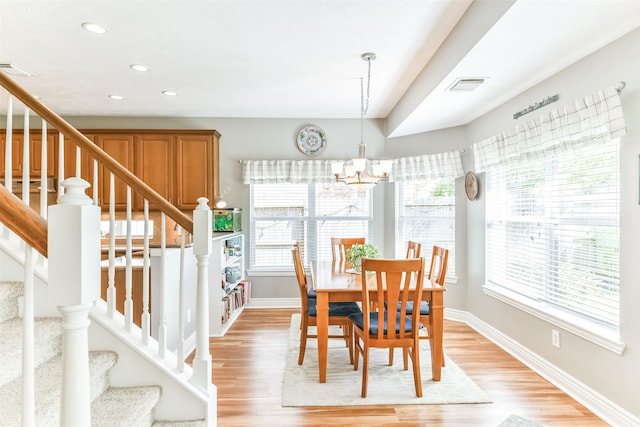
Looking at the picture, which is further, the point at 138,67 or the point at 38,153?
the point at 38,153

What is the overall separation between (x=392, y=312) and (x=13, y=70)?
3.98 meters

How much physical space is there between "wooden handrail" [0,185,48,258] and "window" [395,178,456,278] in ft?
14.4

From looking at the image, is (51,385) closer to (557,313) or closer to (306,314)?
(306,314)

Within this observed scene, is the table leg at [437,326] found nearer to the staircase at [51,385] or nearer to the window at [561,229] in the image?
the window at [561,229]

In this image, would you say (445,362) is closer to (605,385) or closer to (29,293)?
(605,385)

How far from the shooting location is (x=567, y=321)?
2.68m

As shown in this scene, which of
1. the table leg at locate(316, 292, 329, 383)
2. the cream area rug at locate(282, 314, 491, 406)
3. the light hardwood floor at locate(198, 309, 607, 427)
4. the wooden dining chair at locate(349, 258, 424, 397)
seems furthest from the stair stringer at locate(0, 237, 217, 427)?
the wooden dining chair at locate(349, 258, 424, 397)

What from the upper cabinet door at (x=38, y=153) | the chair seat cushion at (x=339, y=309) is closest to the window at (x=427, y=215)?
the chair seat cushion at (x=339, y=309)

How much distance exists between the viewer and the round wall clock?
13.5 feet

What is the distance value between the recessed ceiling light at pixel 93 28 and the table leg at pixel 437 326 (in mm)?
3144

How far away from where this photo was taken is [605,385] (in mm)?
2357

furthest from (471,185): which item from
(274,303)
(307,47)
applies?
(274,303)

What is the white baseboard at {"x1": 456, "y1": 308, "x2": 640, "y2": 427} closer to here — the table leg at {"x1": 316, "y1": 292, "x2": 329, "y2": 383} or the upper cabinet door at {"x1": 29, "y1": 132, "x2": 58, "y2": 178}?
the table leg at {"x1": 316, "y1": 292, "x2": 329, "y2": 383}

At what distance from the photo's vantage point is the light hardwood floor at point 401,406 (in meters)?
2.29
